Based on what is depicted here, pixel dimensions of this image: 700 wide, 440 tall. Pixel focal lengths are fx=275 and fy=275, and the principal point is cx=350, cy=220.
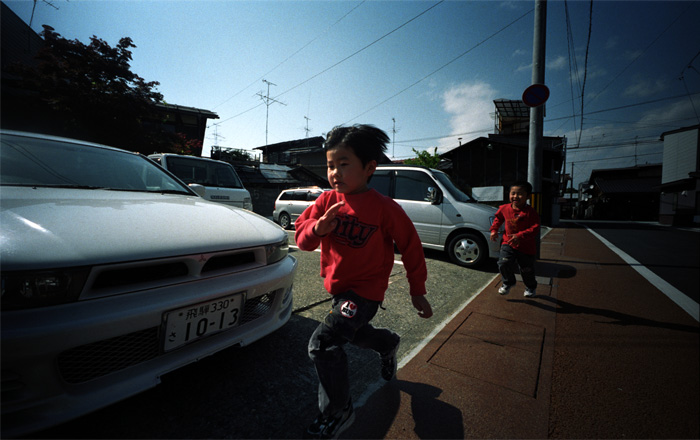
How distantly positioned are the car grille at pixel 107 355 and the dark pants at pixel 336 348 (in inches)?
27.2

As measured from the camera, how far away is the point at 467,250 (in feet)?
15.1

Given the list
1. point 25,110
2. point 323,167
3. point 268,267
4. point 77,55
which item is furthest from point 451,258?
point 323,167

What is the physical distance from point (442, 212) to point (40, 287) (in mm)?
4734

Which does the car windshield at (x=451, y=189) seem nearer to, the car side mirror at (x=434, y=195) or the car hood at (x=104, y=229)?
the car side mirror at (x=434, y=195)

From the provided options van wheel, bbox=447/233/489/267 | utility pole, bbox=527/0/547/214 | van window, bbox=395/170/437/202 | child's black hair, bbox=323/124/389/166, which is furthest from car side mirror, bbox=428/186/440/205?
child's black hair, bbox=323/124/389/166

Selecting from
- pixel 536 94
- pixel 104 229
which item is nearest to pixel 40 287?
pixel 104 229

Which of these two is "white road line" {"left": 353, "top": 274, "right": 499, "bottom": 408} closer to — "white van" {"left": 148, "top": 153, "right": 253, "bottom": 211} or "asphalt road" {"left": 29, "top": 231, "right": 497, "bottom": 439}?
"asphalt road" {"left": 29, "top": 231, "right": 497, "bottom": 439}

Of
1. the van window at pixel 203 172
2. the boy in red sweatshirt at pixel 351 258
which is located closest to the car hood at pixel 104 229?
the boy in red sweatshirt at pixel 351 258

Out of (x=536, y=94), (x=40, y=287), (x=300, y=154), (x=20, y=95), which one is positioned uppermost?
(x=300, y=154)

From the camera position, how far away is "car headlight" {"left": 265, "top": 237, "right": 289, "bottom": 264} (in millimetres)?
1712

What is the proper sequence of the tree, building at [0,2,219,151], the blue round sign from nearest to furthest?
the blue round sign, the tree, building at [0,2,219,151]

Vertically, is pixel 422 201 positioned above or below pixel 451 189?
below

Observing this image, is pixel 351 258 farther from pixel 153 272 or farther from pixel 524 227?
pixel 524 227

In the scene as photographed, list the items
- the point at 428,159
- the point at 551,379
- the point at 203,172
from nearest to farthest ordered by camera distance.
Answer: the point at 551,379 < the point at 203,172 < the point at 428,159
